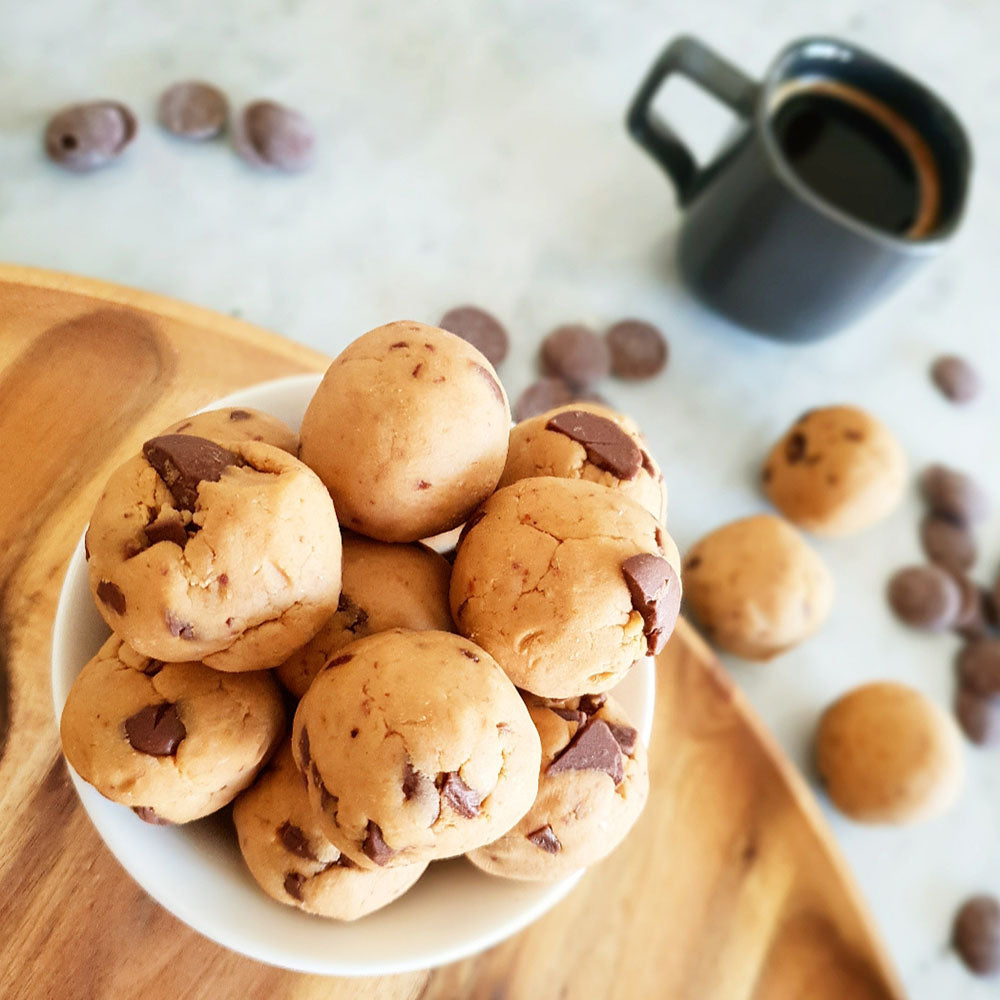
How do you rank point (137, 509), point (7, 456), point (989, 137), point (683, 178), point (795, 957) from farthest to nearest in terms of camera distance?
point (989, 137) → point (683, 178) → point (795, 957) → point (7, 456) → point (137, 509)

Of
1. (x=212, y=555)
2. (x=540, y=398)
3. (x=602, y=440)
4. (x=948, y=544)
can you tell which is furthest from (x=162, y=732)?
(x=948, y=544)

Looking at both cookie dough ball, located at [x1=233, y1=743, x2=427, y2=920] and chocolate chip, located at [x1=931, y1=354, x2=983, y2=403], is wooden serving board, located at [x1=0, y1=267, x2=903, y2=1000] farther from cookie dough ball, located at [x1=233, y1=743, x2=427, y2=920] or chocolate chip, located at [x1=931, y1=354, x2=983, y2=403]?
chocolate chip, located at [x1=931, y1=354, x2=983, y2=403]

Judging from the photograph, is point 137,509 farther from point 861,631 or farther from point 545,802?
point 861,631

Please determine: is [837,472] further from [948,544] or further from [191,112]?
[191,112]

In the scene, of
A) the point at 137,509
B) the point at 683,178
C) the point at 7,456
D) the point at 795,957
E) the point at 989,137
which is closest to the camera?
the point at 137,509

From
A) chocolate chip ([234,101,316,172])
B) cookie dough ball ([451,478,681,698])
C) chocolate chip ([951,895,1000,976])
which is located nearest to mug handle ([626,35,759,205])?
chocolate chip ([234,101,316,172])

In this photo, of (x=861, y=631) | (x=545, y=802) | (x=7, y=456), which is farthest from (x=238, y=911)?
(x=861, y=631)
